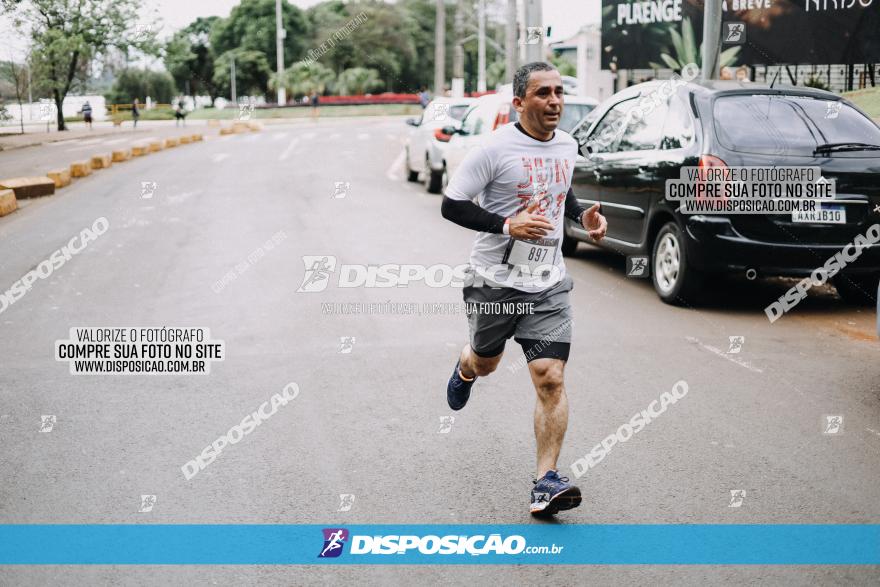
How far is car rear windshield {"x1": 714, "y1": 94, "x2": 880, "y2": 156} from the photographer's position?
26.8 ft

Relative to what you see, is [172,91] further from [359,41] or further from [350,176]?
[350,176]

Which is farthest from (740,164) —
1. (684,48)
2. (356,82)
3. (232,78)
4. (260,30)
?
(260,30)

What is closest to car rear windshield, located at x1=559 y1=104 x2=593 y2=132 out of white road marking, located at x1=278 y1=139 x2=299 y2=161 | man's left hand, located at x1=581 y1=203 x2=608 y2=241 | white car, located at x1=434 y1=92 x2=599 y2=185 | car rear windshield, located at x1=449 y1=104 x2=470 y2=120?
white car, located at x1=434 y1=92 x2=599 y2=185

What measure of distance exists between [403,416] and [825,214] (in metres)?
4.23

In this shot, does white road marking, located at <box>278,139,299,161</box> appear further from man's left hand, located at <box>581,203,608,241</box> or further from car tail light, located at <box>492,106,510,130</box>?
man's left hand, located at <box>581,203,608,241</box>

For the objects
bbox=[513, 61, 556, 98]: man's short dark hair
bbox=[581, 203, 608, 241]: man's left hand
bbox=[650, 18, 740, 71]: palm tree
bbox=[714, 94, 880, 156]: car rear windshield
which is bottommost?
bbox=[581, 203, 608, 241]: man's left hand

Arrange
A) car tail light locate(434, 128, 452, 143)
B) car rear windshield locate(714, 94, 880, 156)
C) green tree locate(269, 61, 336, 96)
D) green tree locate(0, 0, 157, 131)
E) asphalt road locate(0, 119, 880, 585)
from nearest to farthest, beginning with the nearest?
asphalt road locate(0, 119, 880, 585), car rear windshield locate(714, 94, 880, 156), car tail light locate(434, 128, 452, 143), green tree locate(0, 0, 157, 131), green tree locate(269, 61, 336, 96)

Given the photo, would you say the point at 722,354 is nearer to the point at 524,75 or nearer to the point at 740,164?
the point at 740,164

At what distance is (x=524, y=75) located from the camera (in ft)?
14.4

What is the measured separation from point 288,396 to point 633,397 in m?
2.08

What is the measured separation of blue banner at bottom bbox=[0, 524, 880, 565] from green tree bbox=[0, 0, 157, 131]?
124ft

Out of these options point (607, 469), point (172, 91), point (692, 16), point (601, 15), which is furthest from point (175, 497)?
point (172, 91)

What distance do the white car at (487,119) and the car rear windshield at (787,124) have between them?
4.95 metres

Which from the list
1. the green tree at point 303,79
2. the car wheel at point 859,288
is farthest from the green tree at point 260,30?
the car wheel at point 859,288
